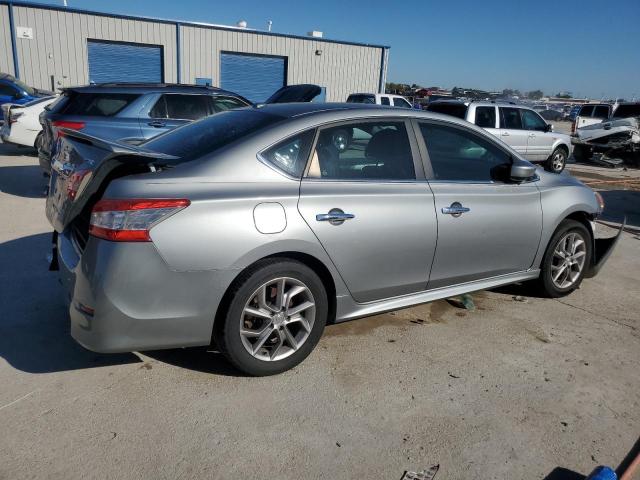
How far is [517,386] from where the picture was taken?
3.38 meters

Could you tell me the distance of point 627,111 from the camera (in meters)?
19.9

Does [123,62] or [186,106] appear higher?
[123,62]

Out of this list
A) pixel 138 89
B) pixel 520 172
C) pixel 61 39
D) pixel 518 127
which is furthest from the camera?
pixel 61 39

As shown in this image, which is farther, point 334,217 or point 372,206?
point 372,206

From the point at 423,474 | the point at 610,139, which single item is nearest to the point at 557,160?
the point at 610,139

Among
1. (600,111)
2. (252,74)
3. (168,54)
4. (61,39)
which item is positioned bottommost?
(600,111)

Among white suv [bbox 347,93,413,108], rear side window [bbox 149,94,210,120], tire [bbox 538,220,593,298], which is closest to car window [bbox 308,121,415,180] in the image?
tire [bbox 538,220,593,298]

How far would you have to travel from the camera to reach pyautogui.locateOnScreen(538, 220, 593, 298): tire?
4.68 meters

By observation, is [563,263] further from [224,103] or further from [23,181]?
[23,181]

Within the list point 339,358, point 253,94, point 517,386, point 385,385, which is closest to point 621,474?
point 517,386

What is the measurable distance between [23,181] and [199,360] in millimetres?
7571

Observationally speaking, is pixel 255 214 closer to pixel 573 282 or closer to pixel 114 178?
pixel 114 178

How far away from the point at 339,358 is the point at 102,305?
1.56 metres

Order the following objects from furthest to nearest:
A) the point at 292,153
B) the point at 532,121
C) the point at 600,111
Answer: the point at 600,111, the point at 532,121, the point at 292,153
